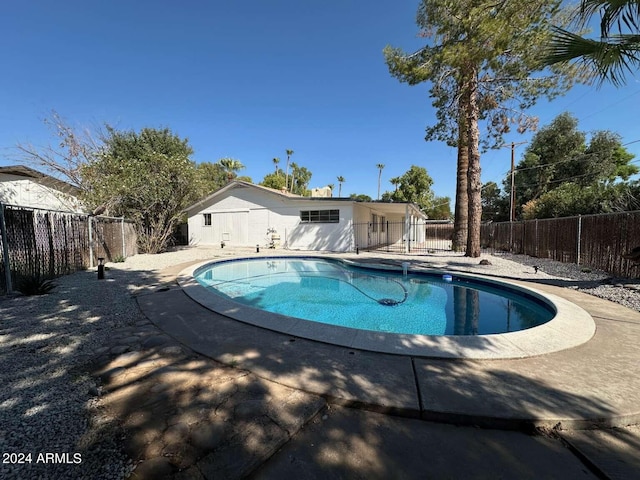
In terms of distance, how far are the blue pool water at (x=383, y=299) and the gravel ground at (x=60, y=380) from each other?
195 centimetres

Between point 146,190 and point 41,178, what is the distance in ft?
23.3

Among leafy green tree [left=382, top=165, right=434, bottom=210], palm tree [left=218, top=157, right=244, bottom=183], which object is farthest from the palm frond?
palm tree [left=218, top=157, right=244, bottom=183]

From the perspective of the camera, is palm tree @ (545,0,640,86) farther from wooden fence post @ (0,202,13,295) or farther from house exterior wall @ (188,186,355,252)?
house exterior wall @ (188,186,355,252)

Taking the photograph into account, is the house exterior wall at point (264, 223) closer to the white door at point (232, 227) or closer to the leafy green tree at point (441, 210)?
the white door at point (232, 227)

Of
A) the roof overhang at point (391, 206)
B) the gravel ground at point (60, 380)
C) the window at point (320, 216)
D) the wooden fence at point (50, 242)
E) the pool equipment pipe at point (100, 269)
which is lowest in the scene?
the gravel ground at point (60, 380)

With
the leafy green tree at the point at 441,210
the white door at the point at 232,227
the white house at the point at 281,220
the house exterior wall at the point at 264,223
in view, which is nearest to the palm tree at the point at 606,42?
the white house at the point at 281,220

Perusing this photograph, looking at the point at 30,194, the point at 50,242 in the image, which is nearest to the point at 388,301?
the point at 50,242

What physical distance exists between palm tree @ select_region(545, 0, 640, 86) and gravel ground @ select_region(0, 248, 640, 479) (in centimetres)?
403

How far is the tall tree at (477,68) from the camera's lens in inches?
255

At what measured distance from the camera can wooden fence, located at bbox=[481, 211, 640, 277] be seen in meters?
6.88

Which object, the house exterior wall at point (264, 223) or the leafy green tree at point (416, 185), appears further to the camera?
the leafy green tree at point (416, 185)

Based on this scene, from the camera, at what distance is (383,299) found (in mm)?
6688

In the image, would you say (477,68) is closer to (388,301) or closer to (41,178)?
(388,301)

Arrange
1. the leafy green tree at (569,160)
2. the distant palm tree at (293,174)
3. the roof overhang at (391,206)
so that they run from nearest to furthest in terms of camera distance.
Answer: the roof overhang at (391,206), the leafy green tree at (569,160), the distant palm tree at (293,174)
